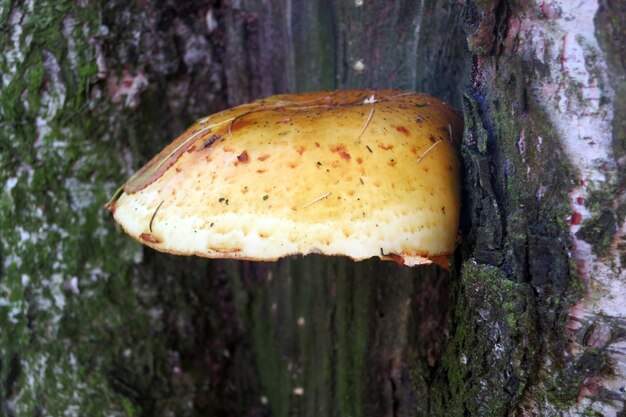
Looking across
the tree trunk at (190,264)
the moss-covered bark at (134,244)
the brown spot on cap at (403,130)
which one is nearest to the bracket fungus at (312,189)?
the brown spot on cap at (403,130)

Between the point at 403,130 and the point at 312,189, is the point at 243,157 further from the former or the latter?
the point at 403,130

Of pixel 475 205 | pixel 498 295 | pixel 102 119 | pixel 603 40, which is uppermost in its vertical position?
pixel 603 40

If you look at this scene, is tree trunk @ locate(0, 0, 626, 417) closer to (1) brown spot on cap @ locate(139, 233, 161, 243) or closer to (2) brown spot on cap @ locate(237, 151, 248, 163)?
(2) brown spot on cap @ locate(237, 151, 248, 163)

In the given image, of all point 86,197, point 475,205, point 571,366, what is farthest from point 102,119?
point 571,366

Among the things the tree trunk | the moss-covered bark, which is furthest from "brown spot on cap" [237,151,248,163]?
the moss-covered bark

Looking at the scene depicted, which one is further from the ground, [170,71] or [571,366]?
[170,71]

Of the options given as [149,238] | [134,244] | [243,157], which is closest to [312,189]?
[243,157]

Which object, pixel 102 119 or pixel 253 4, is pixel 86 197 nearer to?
pixel 102 119

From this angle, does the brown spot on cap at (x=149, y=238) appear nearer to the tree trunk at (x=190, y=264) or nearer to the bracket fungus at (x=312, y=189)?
the bracket fungus at (x=312, y=189)
